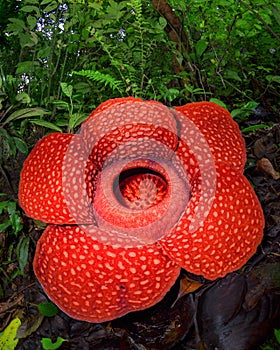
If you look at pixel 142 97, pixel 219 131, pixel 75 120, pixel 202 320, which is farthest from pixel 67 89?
pixel 202 320

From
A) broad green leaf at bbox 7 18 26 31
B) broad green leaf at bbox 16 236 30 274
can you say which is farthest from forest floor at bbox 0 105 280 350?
broad green leaf at bbox 7 18 26 31

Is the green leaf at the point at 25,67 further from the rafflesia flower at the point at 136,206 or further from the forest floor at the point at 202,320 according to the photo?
the forest floor at the point at 202,320

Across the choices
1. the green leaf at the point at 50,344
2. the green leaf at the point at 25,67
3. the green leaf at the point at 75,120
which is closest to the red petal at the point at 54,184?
the green leaf at the point at 75,120

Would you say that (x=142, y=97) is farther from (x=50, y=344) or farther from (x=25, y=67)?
(x=50, y=344)

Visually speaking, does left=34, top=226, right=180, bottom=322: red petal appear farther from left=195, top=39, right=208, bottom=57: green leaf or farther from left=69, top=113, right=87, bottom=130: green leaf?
left=195, top=39, right=208, bottom=57: green leaf

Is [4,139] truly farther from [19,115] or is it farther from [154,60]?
[154,60]

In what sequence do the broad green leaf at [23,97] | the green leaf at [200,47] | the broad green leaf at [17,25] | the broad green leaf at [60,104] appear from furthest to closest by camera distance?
the green leaf at [200,47] → the broad green leaf at [17,25] → the broad green leaf at [60,104] → the broad green leaf at [23,97]
